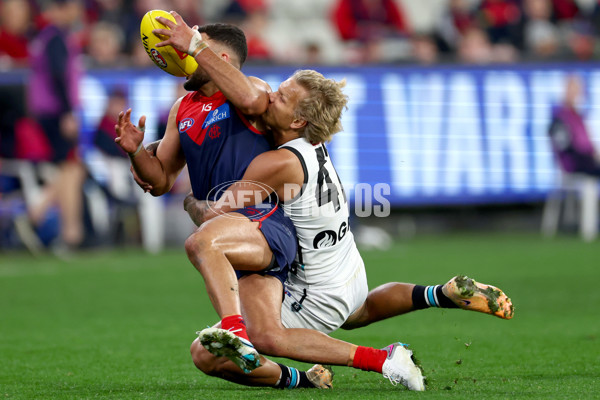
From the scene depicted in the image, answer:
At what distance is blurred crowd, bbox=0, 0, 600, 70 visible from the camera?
47.4ft

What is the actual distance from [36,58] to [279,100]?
892cm

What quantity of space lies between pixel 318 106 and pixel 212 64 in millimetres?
614

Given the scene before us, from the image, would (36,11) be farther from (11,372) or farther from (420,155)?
(11,372)

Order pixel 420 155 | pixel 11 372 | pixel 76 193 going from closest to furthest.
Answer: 1. pixel 11 372
2. pixel 76 193
3. pixel 420 155

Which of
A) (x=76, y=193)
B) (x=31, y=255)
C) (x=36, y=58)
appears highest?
(x=36, y=58)

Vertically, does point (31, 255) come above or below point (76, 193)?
below

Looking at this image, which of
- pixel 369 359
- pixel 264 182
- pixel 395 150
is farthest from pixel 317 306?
pixel 395 150

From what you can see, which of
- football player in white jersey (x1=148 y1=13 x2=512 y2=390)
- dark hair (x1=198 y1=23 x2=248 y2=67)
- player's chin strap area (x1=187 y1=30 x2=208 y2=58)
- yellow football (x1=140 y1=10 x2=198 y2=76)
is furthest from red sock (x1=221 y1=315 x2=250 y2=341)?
dark hair (x1=198 y1=23 x2=248 y2=67)

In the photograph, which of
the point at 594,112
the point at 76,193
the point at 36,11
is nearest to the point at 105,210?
the point at 76,193

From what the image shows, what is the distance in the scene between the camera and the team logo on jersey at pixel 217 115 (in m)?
5.31

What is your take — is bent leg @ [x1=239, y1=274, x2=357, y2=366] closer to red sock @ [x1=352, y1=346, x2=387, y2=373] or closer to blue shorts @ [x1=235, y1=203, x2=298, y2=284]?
red sock @ [x1=352, y1=346, x2=387, y2=373]

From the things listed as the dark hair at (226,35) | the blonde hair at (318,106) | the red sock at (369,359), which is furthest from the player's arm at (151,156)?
the red sock at (369,359)

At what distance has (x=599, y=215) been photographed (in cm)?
1498

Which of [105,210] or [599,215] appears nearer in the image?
[105,210]
